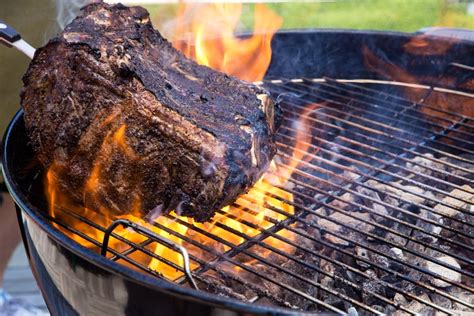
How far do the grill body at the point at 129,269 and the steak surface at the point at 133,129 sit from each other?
25 centimetres

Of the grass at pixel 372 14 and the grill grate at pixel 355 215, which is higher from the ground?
the grass at pixel 372 14

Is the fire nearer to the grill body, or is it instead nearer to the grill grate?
the grill grate

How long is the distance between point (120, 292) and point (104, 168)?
535 millimetres

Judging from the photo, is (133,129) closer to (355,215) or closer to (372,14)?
(355,215)

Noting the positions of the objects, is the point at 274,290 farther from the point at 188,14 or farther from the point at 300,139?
the point at 188,14

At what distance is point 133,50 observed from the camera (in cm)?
237

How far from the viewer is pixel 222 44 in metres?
3.50

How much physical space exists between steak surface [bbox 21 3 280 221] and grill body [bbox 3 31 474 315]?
10.0 inches

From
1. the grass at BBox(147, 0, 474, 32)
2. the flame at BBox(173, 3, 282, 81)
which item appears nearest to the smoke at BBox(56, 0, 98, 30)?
the flame at BBox(173, 3, 282, 81)

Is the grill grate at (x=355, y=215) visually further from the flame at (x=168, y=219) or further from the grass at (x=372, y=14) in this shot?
the grass at (x=372, y=14)

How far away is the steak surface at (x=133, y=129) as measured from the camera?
6.94ft

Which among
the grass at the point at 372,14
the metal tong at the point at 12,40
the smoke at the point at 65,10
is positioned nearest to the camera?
the metal tong at the point at 12,40

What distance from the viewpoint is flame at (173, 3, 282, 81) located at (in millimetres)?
3469

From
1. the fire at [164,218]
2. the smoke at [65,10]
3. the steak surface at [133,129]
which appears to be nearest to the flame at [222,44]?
the fire at [164,218]
